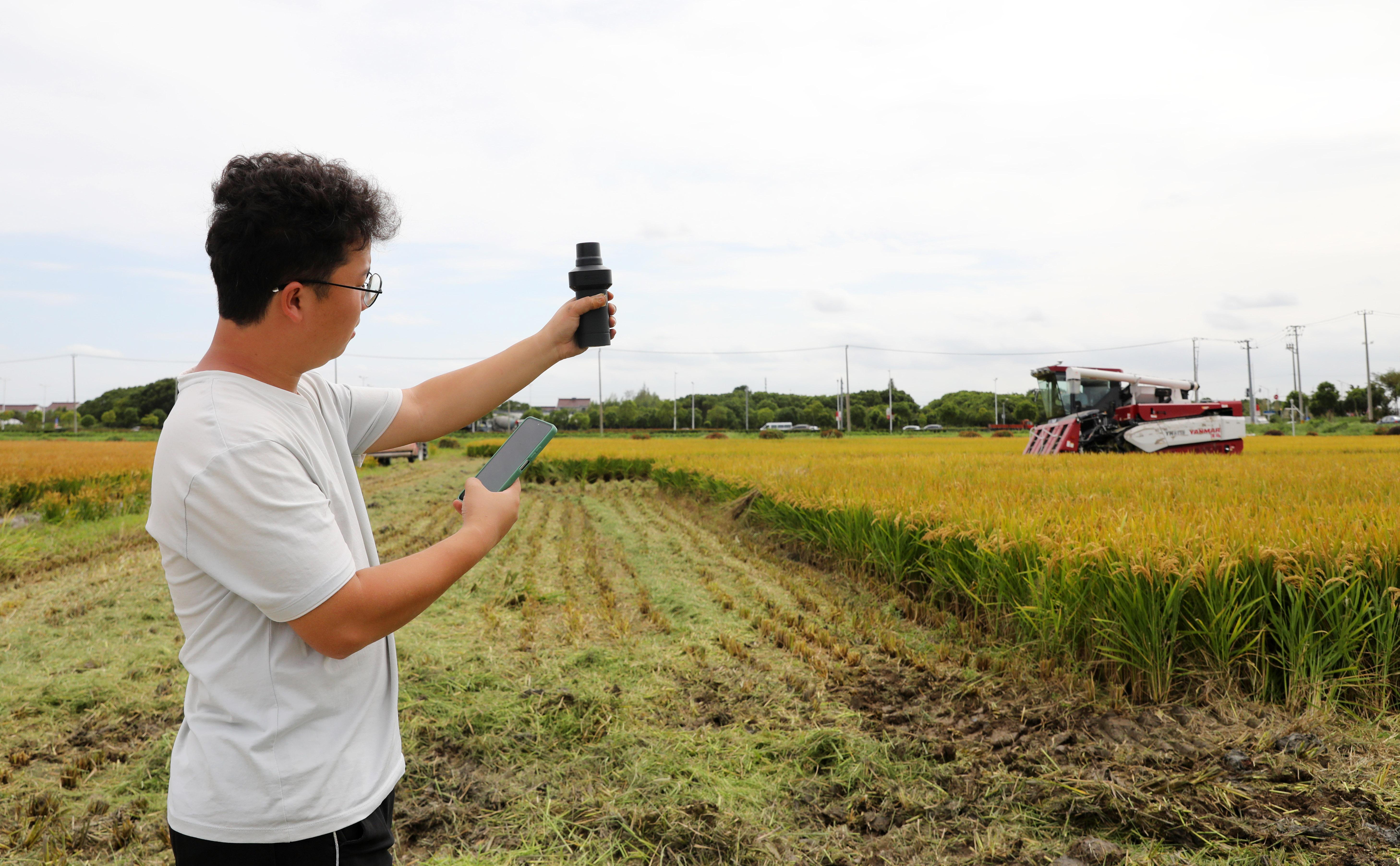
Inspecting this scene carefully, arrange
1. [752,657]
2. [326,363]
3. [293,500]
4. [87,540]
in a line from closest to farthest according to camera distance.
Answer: [293,500], [326,363], [752,657], [87,540]

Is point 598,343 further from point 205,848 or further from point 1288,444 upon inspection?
point 1288,444

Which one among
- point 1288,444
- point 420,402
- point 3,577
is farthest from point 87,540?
point 1288,444

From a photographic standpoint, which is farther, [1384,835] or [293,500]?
[1384,835]

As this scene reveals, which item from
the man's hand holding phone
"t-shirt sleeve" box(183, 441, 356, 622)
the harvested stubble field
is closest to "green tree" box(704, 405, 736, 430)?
the harvested stubble field

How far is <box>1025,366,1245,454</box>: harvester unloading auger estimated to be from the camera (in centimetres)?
1689

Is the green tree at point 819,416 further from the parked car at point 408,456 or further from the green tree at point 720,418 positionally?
the parked car at point 408,456

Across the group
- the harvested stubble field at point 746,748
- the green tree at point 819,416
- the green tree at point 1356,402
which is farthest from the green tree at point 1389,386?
the harvested stubble field at point 746,748

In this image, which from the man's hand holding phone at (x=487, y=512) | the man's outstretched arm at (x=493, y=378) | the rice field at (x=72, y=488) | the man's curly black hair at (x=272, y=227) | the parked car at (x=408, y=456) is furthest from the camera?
the parked car at (x=408, y=456)

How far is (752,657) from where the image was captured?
4559 mm

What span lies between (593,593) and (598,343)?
Answer: 464cm

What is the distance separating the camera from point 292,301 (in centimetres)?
128

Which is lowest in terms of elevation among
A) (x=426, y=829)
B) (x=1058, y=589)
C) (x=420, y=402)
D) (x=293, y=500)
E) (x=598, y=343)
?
(x=426, y=829)

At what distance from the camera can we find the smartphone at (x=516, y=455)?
1532 millimetres

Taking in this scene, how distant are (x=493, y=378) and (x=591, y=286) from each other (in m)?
0.35
